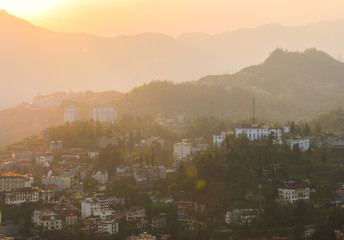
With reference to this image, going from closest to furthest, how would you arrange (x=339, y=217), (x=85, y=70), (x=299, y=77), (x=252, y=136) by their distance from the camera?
(x=339, y=217) → (x=252, y=136) → (x=299, y=77) → (x=85, y=70)

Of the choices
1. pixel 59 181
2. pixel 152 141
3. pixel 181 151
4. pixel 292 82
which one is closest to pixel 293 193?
pixel 59 181

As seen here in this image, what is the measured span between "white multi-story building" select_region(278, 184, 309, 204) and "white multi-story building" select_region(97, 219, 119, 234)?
22.2 feet

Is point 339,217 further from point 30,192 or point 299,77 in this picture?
point 299,77

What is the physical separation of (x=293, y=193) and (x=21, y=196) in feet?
38.5

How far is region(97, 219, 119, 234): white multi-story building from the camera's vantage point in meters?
28.7

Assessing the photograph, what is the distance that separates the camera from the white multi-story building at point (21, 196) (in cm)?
3200

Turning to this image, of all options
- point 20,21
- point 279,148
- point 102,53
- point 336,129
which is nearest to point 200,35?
point 102,53

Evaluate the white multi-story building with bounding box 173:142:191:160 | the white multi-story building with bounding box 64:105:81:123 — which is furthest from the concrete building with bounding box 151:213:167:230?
the white multi-story building with bounding box 64:105:81:123

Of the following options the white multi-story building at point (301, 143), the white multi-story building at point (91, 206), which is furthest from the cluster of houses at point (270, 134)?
the white multi-story building at point (91, 206)

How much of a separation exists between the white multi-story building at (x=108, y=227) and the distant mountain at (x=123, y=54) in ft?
224

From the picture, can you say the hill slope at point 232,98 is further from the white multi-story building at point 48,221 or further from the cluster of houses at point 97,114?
the white multi-story building at point 48,221

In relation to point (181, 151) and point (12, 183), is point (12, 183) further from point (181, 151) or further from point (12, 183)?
point (181, 151)

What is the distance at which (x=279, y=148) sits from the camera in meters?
34.6

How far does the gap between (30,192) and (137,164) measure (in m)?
7.47
